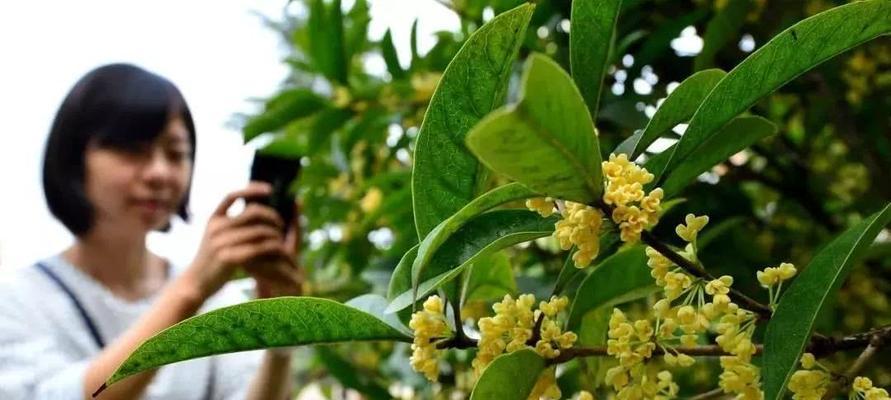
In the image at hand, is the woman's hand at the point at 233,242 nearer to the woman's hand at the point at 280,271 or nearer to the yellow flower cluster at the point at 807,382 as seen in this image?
the woman's hand at the point at 280,271

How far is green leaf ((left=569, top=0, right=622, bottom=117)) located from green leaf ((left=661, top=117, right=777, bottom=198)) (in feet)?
0.18

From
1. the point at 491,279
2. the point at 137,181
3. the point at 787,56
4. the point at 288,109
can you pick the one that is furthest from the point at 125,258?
the point at 787,56

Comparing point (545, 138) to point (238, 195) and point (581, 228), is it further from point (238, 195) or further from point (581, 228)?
point (238, 195)

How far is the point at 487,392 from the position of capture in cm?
40

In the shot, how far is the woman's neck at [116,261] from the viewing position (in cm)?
123

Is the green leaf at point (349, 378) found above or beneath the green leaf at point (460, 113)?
beneath

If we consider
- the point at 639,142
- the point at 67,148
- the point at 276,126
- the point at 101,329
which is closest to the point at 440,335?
the point at 639,142

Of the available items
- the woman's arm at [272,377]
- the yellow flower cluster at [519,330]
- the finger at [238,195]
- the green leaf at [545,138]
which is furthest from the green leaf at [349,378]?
the green leaf at [545,138]

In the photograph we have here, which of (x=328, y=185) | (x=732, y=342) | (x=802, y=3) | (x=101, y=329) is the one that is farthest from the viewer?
(x=328, y=185)

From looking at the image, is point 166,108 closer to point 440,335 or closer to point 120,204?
point 120,204

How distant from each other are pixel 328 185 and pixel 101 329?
14.9 inches

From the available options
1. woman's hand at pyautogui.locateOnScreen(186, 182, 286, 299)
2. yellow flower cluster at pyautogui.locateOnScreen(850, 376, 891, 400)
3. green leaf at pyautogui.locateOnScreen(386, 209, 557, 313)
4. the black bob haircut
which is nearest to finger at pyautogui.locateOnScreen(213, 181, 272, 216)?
woman's hand at pyautogui.locateOnScreen(186, 182, 286, 299)

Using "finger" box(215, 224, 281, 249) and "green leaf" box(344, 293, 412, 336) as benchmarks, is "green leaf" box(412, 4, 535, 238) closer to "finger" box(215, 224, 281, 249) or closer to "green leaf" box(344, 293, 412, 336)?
"green leaf" box(344, 293, 412, 336)

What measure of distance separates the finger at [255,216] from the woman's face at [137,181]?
220 mm
